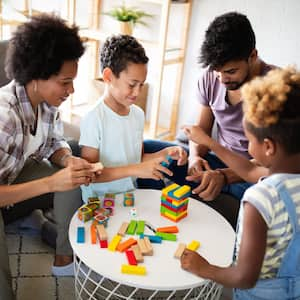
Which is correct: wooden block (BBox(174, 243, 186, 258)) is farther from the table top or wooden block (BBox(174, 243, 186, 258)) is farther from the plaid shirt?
the plaid shirt

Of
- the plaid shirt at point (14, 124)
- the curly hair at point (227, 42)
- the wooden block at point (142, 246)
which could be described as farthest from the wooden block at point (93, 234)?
the curly hair at point (227, 42)

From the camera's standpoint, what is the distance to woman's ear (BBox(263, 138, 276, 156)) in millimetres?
904

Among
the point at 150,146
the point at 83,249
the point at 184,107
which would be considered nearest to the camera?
the point at 83,249

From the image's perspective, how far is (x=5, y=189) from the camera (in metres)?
1.25

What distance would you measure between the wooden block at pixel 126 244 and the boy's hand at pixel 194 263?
16cm

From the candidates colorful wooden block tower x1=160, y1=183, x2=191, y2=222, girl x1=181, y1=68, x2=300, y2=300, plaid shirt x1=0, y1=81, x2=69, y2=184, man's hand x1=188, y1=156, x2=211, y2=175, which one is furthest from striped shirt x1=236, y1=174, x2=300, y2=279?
plaid shirt x1=0, y1=81, x2=69, y2=184

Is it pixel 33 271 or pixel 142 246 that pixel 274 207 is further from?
pixel 33 271

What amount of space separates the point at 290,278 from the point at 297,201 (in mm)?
219

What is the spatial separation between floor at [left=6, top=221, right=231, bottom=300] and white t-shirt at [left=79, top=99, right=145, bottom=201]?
0.33 m

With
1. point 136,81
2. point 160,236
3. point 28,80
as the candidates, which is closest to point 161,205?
point 160,236

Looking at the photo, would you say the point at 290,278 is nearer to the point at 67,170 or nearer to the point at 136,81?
the point at 67,170

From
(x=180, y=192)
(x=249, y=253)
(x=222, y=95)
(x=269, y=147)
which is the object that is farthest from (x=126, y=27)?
(x=249, y=253)

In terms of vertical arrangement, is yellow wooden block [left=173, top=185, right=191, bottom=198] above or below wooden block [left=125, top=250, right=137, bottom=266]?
above

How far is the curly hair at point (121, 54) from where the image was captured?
A: 1.45 metres
